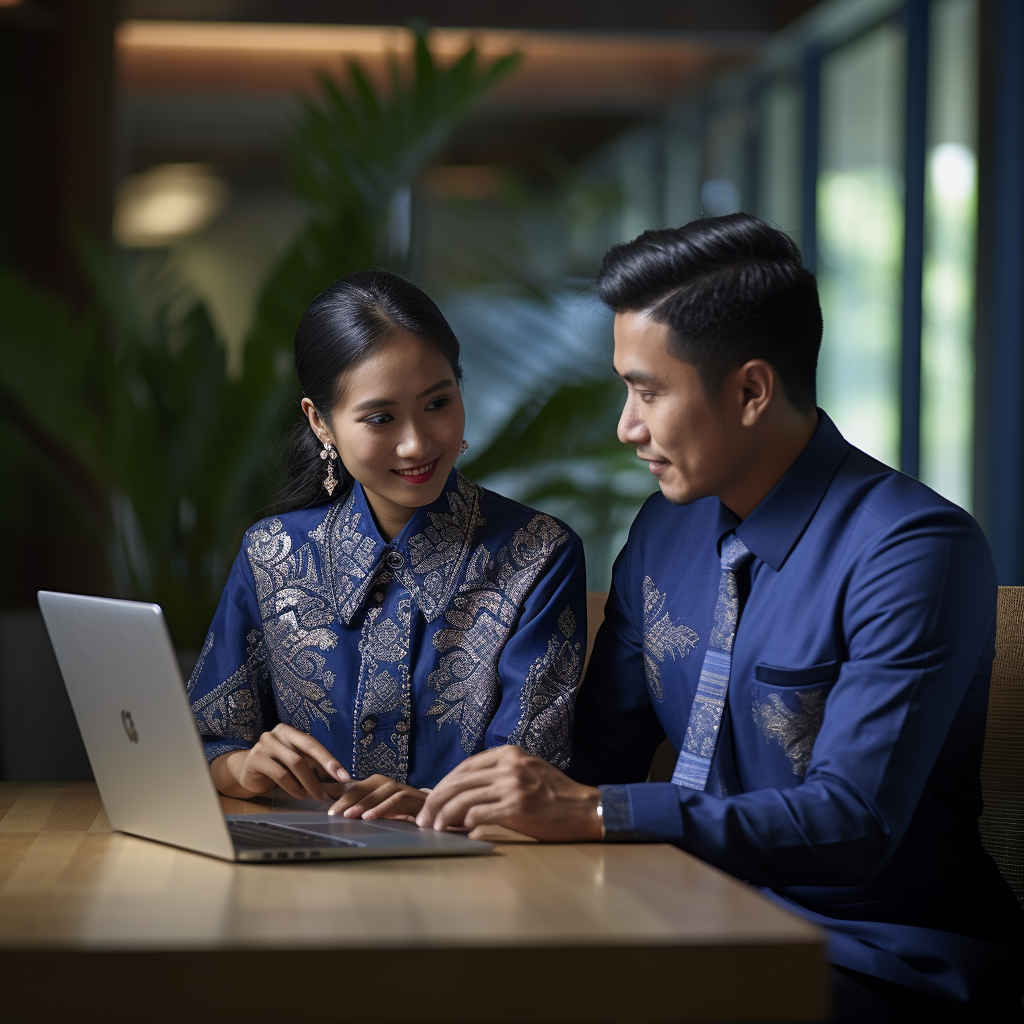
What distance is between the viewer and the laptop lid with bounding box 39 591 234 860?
1094 millimetres

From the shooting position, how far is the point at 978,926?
1420 mm

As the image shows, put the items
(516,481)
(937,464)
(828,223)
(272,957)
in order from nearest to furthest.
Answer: (272,957) → (516,481) → (937,464) → (828,223)

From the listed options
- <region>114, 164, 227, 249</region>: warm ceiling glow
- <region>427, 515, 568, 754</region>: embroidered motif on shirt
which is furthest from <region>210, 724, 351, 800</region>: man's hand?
<region>114, 164, 227, 249</region>: warm ceiling glow

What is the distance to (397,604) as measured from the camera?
168 centimetres

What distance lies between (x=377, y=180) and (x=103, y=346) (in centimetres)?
80

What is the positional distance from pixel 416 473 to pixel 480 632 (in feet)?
0.73

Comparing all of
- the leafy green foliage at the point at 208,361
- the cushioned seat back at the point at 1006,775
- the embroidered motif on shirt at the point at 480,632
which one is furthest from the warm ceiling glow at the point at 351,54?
the cushioned seat back at the point at 1006,775

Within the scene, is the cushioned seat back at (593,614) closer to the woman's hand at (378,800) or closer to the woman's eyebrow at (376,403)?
the woman's eyebrow at (376,403)

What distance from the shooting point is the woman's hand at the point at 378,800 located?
1.34 m

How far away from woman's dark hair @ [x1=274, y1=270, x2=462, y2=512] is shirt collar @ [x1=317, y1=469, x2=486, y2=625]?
11 cm

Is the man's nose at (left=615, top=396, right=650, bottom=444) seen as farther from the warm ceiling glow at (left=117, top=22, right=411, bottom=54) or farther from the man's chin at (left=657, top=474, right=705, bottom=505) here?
the warm ceiling glow at (left=117, top=22, right=411, bottom=54)

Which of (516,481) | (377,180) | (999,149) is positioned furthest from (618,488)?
(999,149)

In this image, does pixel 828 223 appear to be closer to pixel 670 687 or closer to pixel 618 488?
pixel 618 488

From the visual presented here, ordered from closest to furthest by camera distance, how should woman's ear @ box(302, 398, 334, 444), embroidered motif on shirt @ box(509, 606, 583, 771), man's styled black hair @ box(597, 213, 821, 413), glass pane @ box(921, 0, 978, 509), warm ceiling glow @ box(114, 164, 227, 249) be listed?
man's styled black hair @ box(597, 213, 821, 413), embroidered motif on shirt @ box(509, 606, 583, 771), woman's ear @ box(302, 398, 334, 444), glass pane @ box(921, 0, 978, 509), warm ceiling glow @ box(114, 164, 227, 249)
